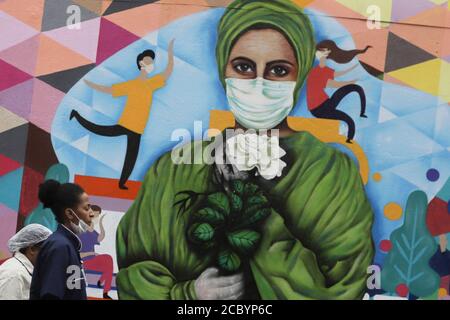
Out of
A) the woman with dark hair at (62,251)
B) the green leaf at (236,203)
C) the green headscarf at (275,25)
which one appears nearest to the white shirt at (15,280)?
the woman with dark hair at (62,251)

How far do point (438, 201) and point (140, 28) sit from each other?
2.46 meters

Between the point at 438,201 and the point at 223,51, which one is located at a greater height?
the point at 223,51

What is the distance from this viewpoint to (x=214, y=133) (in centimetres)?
599

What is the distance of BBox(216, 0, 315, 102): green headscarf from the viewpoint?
238 inches

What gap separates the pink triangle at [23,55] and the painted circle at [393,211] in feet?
8.91

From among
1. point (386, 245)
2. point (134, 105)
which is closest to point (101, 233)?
point (134, 105)

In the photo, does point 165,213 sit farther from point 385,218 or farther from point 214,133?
point 385,218

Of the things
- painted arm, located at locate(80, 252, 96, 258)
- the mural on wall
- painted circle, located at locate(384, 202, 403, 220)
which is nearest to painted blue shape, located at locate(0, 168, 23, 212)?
the mural on wall

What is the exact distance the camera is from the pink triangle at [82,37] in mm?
6031

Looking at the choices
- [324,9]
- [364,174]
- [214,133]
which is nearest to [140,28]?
[214,133]

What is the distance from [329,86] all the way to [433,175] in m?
0.97

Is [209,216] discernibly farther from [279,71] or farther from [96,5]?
[96,5]

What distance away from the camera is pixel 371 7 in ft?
19.8

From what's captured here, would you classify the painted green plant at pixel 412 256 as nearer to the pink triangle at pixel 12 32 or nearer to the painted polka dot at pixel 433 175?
the painted polka dot at pixel 433 175
